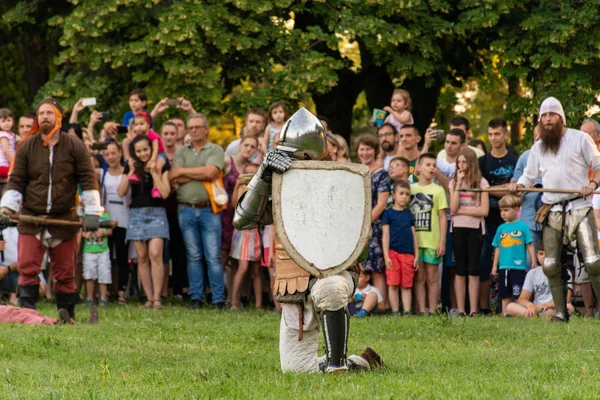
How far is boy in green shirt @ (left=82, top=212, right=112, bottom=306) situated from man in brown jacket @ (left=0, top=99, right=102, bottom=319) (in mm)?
2459

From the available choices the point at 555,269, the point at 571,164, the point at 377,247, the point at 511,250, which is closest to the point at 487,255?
the point at 511,250

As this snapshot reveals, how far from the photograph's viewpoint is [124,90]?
17422 mm

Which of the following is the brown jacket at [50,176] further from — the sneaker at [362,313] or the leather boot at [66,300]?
the sneaker at [362,313]

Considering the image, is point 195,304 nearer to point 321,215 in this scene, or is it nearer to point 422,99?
point 321,215

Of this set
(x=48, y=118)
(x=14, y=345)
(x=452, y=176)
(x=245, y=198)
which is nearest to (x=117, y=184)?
(x=48, y=118)

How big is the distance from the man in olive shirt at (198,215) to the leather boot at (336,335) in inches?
237

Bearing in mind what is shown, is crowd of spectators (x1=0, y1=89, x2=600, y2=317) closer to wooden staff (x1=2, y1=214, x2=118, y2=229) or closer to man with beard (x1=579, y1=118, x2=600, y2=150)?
man with beard (x1=579, y1=118, x2=600, y2=150)

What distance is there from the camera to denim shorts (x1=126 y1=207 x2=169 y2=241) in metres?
13.3

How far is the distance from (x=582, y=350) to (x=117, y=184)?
6.94 m

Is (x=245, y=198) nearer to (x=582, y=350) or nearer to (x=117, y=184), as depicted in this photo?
(x=582, y=350)

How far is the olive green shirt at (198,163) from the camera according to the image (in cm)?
1316

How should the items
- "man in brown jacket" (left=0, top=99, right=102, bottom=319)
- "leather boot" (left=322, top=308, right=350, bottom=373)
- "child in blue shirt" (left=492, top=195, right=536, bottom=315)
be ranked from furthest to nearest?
1. "child in blue shirt" (left=492, top=195, right=536, bottom=315)
2. "man in brown jacket" (left=0, top=99, right=102, bottom=319)
3. "leather boot" (left=322, top=308, right=350, bottom=373)

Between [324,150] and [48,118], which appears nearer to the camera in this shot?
[324,150]

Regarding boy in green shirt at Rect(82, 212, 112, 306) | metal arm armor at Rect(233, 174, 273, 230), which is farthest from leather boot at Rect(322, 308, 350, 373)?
boy in green shirt at Rect(82, 212, 112, 306)
